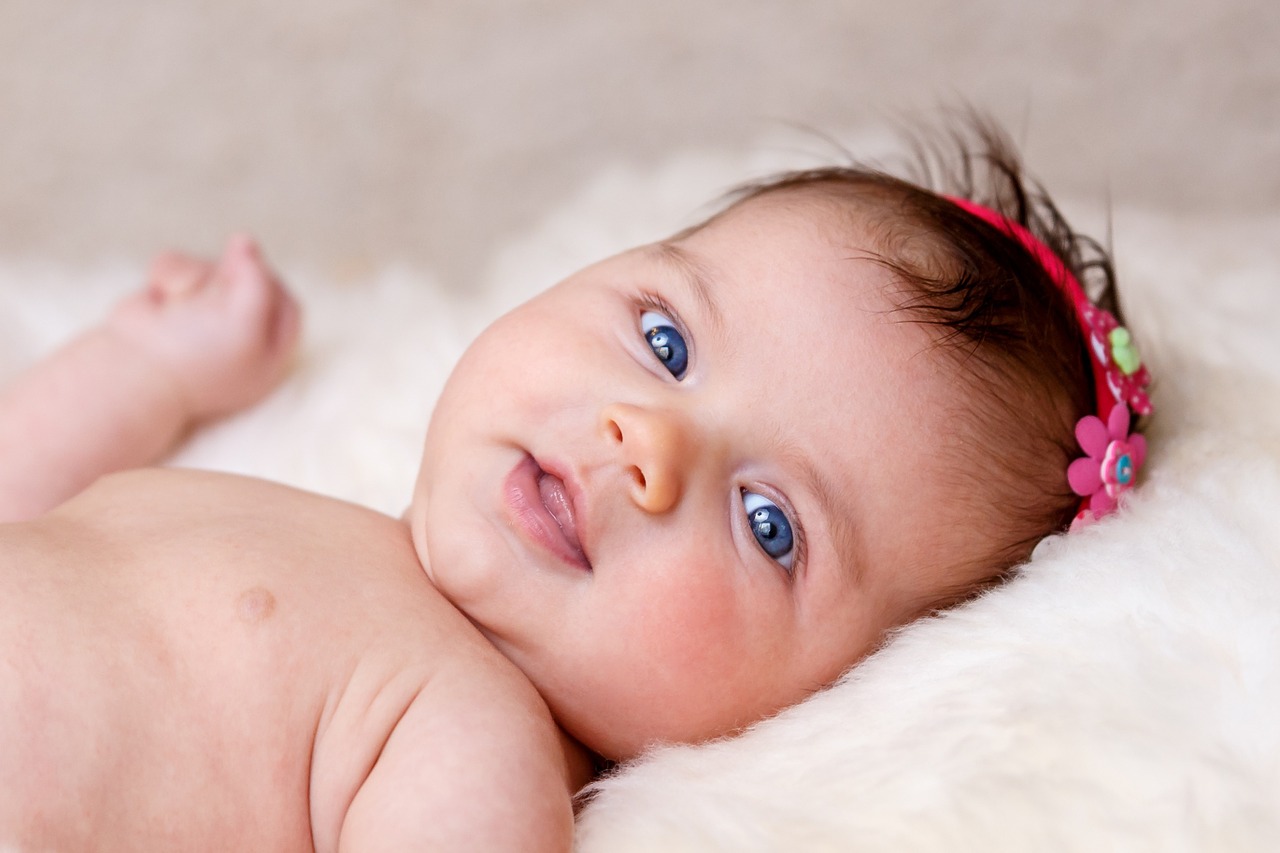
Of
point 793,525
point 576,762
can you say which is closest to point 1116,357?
point 793,525

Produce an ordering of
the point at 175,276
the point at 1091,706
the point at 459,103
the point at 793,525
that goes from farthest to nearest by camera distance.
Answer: the point at 459,103
the point at 175,276
the point at 793,525
the point at 1091,706

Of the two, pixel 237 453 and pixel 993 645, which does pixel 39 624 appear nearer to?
pixel 237 453

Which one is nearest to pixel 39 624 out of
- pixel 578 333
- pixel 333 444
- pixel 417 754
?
pixel 417 754

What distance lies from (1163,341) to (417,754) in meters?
1.13

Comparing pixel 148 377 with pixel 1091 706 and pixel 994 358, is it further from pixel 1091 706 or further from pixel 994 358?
pixel 1091 706

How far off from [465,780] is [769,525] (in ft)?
1.24

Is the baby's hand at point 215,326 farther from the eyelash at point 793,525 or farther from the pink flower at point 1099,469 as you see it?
the pink flower at point 1099,469

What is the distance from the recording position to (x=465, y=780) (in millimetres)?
1026

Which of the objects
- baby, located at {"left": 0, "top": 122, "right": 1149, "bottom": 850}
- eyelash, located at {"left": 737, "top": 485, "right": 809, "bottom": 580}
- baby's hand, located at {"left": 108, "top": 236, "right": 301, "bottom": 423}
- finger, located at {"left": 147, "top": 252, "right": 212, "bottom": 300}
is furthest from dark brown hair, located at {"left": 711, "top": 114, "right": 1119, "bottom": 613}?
finger, located at {"left": 147, "top": 252, "right": 212, "bottom": 300}

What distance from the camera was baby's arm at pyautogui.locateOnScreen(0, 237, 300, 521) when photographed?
167 cm

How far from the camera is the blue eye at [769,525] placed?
1194 millimetres

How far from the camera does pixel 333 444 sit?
177cm

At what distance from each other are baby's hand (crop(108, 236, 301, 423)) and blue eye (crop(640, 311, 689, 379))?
80 centimetres

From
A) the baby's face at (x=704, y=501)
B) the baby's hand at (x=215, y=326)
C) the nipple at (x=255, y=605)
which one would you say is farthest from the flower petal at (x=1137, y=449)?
the baby's hand at (x=215, y=326)
